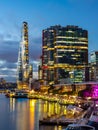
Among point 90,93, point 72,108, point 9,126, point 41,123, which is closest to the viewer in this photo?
point 41,123

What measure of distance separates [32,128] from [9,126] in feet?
24.2

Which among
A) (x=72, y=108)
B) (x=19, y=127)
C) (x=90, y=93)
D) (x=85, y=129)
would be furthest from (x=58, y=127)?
(x=90, y=93)

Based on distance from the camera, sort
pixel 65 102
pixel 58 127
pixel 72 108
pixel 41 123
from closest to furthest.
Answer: pixel 58 127, pixel 41 123, pixel 72 108, pixel 65 102

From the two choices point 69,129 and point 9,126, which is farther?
point 9,126

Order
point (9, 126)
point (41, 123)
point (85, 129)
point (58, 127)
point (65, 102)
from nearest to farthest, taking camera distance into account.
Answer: point (85, 129) → point (58, 127) → point (41, 123) → point (9, 126) → point (65, 102)

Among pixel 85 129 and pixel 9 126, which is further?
pixel 9 126

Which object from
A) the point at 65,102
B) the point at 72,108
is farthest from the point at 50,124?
the point at 65,102

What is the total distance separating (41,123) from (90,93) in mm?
106055

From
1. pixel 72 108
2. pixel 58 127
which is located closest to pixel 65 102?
pixel 72 108

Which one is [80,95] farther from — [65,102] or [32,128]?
[32,128]

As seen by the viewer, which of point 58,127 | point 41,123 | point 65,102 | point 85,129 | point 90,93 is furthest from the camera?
point 90,93

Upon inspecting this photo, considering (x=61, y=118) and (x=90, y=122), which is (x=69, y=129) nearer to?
(x=90, y=122)

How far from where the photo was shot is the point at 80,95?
180125 mm

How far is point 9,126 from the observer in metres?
81.4
